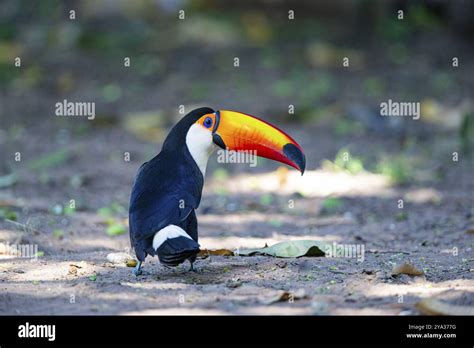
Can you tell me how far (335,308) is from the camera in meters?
5.64

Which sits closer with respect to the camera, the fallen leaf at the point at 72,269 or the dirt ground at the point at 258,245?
the dirt ground at the point at 258,245

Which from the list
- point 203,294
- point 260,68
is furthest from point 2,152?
point 203,294

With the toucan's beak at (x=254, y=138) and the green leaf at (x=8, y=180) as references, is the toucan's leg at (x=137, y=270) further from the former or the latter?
the green leaf at (x=8, y=180)

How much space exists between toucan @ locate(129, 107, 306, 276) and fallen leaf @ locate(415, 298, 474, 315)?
1.68 meters

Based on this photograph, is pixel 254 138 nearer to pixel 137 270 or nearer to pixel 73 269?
pixel 137 270

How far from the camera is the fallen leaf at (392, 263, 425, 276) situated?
254 inches

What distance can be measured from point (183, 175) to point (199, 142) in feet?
1.53

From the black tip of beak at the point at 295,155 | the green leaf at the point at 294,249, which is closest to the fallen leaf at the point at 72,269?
the green leaf at the point at 294,249

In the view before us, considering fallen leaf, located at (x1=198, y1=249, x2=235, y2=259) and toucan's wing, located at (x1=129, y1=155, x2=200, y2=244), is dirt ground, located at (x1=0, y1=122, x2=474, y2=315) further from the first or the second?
toucan's wing, located at (x1=129, y1=155, x2=200, y2=244)

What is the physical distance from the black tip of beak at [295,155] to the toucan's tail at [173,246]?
53.4 inches

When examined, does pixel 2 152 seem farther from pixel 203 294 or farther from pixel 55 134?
pixel 203 294

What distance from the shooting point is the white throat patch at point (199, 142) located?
745 cm

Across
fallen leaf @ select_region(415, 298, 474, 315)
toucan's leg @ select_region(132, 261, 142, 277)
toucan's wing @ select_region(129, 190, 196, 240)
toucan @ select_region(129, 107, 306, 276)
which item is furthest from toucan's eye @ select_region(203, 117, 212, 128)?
fallen leaf @ select_region(415, 298, 474, 315)

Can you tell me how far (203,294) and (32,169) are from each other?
675 cm
